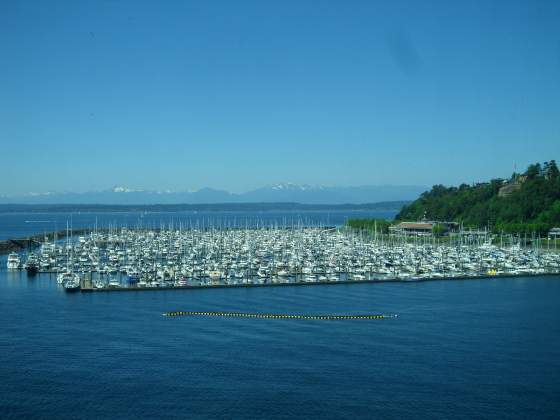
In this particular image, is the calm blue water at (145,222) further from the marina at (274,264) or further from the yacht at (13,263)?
the yacht at (13,263)

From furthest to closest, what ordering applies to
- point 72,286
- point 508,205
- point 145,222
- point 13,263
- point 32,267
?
1. point 145,222
2. point 508,205
3. point 13,263
4. point 32,267
5. point 72,286

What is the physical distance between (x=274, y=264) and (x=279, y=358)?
1357cm

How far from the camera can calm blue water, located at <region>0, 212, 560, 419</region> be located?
1089 cm

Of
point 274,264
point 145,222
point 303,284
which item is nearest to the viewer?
point 303,284

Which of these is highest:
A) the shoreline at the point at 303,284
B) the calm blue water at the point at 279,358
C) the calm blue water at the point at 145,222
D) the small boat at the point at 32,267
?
the calm blue water at the point at 145,222

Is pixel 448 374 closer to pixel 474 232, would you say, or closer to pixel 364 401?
pixel 364 401

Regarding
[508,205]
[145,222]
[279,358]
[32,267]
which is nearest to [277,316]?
[279,358]

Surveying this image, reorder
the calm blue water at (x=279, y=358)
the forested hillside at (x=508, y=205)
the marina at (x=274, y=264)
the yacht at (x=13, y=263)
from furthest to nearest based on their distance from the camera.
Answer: the forested hillside at (x=508, y=205), the yacht at (x=13, y=263), the marina at (x=274, y=264), the calm blue water at (x=279, y=358)

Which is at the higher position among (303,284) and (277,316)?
(303,284)

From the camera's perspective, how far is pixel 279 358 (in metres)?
13.5

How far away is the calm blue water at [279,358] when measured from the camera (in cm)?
1089

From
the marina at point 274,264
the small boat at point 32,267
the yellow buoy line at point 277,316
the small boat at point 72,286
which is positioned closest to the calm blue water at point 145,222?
the marina at point 274,264

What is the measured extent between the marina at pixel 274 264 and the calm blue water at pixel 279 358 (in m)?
2.62

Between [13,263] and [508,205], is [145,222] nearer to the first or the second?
[508,205]
